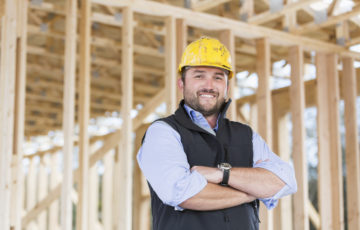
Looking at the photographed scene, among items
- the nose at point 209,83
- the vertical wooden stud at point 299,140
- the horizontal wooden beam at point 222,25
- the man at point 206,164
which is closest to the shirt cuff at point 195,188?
the man at point 206,164

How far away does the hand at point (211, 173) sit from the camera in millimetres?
2070

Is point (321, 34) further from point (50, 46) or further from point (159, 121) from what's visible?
point (159, 121)

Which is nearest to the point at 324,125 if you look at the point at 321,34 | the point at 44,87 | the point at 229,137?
the point at 321,34

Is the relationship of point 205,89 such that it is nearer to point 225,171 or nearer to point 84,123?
point 225,171

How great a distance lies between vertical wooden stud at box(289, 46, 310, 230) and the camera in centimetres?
529

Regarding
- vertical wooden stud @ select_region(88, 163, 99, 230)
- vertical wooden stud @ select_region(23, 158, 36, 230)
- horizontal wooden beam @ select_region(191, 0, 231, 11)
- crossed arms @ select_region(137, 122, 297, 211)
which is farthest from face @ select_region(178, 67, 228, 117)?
vertical wooden stud @ select_region(23, 158, 36, 230)

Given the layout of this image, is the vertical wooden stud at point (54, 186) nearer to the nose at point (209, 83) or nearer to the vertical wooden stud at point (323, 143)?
the vertical wooden stud at point (323, 143)

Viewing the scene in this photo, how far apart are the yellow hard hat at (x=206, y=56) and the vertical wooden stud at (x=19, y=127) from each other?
2.02m

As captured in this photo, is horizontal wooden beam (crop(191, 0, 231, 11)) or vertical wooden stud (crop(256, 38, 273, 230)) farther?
vertical wooden stud (crop(256, 38, 273, 230))

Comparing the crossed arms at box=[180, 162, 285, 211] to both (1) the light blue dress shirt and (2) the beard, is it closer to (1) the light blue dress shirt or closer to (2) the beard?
(1) the light blue dress shirt

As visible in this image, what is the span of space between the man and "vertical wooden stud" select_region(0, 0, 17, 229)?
206cm

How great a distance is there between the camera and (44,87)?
28.7ft

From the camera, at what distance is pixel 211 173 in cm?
208

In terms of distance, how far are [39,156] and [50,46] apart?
462 cm
